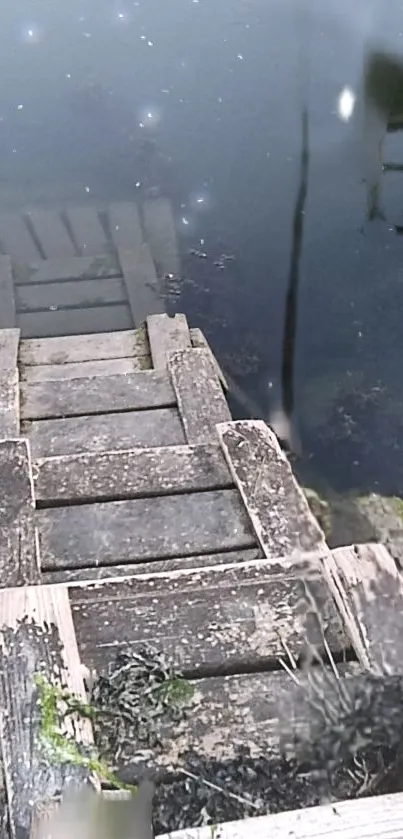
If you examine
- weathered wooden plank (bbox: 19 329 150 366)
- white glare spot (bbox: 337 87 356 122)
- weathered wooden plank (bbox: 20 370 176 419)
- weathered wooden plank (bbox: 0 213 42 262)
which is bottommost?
weathered wooden plank (bbox: 19 329 150 366)

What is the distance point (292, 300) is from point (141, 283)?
0.54 meters

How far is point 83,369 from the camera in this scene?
258 cm

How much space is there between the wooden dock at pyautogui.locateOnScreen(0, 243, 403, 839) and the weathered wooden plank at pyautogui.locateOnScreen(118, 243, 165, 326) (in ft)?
3.46

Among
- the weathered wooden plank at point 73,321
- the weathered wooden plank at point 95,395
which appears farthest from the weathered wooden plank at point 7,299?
the weathered wooden plank at point 95,395

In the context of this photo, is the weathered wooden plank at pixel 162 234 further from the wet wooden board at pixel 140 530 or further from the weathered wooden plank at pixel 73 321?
the wet wooden board at pixel 140 530

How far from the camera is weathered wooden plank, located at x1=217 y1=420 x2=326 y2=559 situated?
147 cm

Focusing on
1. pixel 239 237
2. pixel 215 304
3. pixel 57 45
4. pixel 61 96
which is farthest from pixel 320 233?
pixel 57 45

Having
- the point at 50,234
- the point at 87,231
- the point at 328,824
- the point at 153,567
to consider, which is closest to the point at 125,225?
the point at 87,231

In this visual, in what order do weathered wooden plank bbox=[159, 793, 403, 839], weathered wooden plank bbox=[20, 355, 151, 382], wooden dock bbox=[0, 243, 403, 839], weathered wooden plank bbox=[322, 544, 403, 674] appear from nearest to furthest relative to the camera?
weathered wooden plank bbox=[159, 793, 403, 839], wooden dock bbox=[0, 243, 403, 839], weathered wooden plank bbox=[322, 544, 403, 674], weathered wooden plank bbox=[20, 355, 151, 382]

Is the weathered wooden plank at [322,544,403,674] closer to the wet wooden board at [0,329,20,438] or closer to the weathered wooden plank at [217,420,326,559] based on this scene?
the weathered wooden plank at [217,420,326,559]

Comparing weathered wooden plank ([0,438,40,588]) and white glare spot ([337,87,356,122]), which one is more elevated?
white glare spot ([337,87,356,122])

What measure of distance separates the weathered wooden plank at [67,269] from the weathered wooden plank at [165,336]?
22.3 inches

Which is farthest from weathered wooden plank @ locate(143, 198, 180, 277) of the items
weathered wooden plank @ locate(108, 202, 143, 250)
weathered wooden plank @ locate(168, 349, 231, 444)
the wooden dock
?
the wooden dock

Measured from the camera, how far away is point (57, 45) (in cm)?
470
